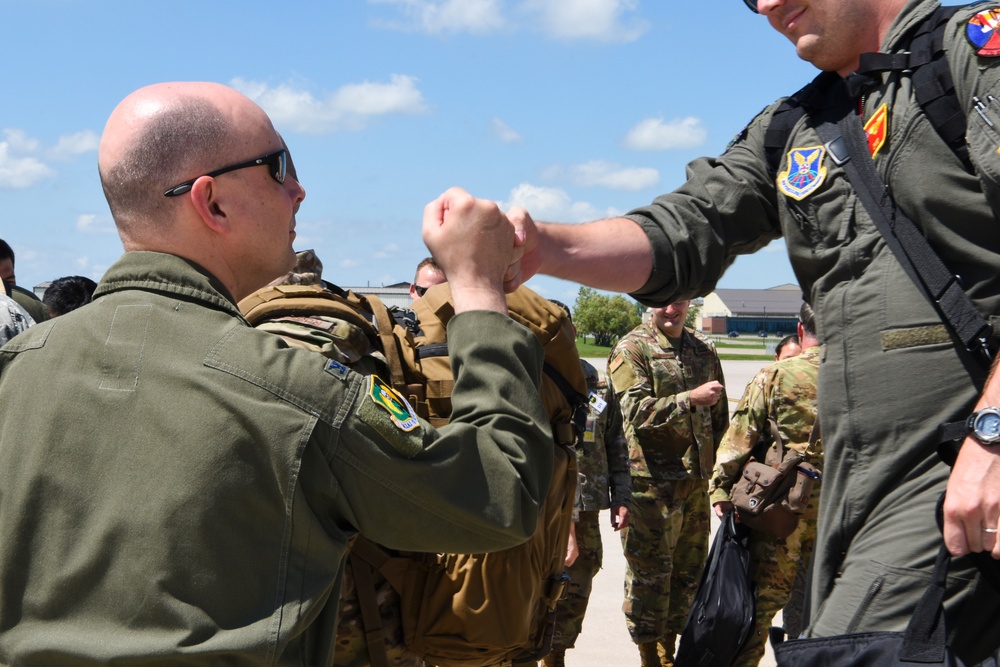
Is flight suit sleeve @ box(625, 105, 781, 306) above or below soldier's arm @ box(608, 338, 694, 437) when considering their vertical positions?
below

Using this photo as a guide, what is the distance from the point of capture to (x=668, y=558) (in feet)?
23.5

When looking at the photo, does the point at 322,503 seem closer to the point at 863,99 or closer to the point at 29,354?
the point at 29,354

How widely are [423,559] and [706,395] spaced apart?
14.4 ft

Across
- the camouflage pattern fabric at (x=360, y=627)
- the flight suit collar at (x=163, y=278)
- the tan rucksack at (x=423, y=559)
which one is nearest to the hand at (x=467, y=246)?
the flight suit collar at (x=163, y=278)

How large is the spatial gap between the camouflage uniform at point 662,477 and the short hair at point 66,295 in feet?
14.4

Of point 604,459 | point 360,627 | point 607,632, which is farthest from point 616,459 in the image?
point 360,627

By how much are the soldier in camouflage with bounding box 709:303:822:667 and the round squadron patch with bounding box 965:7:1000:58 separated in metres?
3.93

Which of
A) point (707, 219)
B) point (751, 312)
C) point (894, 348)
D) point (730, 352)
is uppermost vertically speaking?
point (751, 312)

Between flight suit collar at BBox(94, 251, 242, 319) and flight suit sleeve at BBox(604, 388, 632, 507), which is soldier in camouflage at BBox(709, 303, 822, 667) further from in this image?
flight suit collar at BBox(94, 251, 242, 319)

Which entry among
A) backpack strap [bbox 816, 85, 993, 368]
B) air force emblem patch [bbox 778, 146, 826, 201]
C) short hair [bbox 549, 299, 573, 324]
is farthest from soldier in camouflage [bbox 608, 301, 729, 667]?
backpack strap [bbox 816, 85, 993, 368]

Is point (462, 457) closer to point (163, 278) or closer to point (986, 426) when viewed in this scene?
point (163, 278)

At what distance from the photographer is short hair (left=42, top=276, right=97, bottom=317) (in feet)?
27.6

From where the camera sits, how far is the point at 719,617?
503cm

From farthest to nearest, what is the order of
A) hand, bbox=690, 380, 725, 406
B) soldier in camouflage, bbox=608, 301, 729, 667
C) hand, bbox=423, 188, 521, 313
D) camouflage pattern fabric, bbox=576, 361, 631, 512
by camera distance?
hand, bbox=690, 380, 725, 406
soldier in camouflage, bbox=608, 301, 729, 667
camouflage pattern fabric, bbox=576, 361, 631, 512
hand, bbox=423, 188, 521, 313
